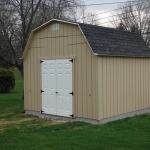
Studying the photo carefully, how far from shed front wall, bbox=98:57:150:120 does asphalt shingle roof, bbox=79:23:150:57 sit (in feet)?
0.75

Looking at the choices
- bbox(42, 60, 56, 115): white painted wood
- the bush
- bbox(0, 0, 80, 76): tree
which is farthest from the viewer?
the bush

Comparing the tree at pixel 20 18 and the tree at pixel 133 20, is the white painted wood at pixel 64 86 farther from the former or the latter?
the tree at pixel 133 20

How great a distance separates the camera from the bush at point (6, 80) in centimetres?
2211

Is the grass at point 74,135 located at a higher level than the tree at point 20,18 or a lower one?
lower

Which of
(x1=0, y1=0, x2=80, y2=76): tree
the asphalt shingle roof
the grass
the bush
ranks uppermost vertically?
(x1=0, y1=0, x2=80, y2=76): tree

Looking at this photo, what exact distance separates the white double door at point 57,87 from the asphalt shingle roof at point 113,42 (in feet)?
3.79

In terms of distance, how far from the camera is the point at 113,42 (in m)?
10.8

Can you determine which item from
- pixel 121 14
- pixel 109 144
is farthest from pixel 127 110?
pixel 121 14

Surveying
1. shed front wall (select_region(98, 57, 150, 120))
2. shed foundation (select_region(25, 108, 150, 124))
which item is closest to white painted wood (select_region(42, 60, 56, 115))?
shed foundation (select_region(25, 108, 150, 124))

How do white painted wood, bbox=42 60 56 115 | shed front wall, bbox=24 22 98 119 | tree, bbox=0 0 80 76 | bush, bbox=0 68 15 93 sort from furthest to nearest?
1. bush, bbox=0 68 15 93
2. tree, bbox=0 0 80 76
3. white painted wood, bbox=42 60 56 115
4. shed front wall, bbox=24 22 98 119

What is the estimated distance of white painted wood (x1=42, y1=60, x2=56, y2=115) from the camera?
11.1m

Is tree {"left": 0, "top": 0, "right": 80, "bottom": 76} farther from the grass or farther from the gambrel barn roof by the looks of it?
the grass

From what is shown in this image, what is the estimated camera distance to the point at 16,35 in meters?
16.6

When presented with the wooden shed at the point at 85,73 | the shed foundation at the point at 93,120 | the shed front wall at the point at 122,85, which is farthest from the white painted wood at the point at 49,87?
the shed front wall at the point at 122,85
